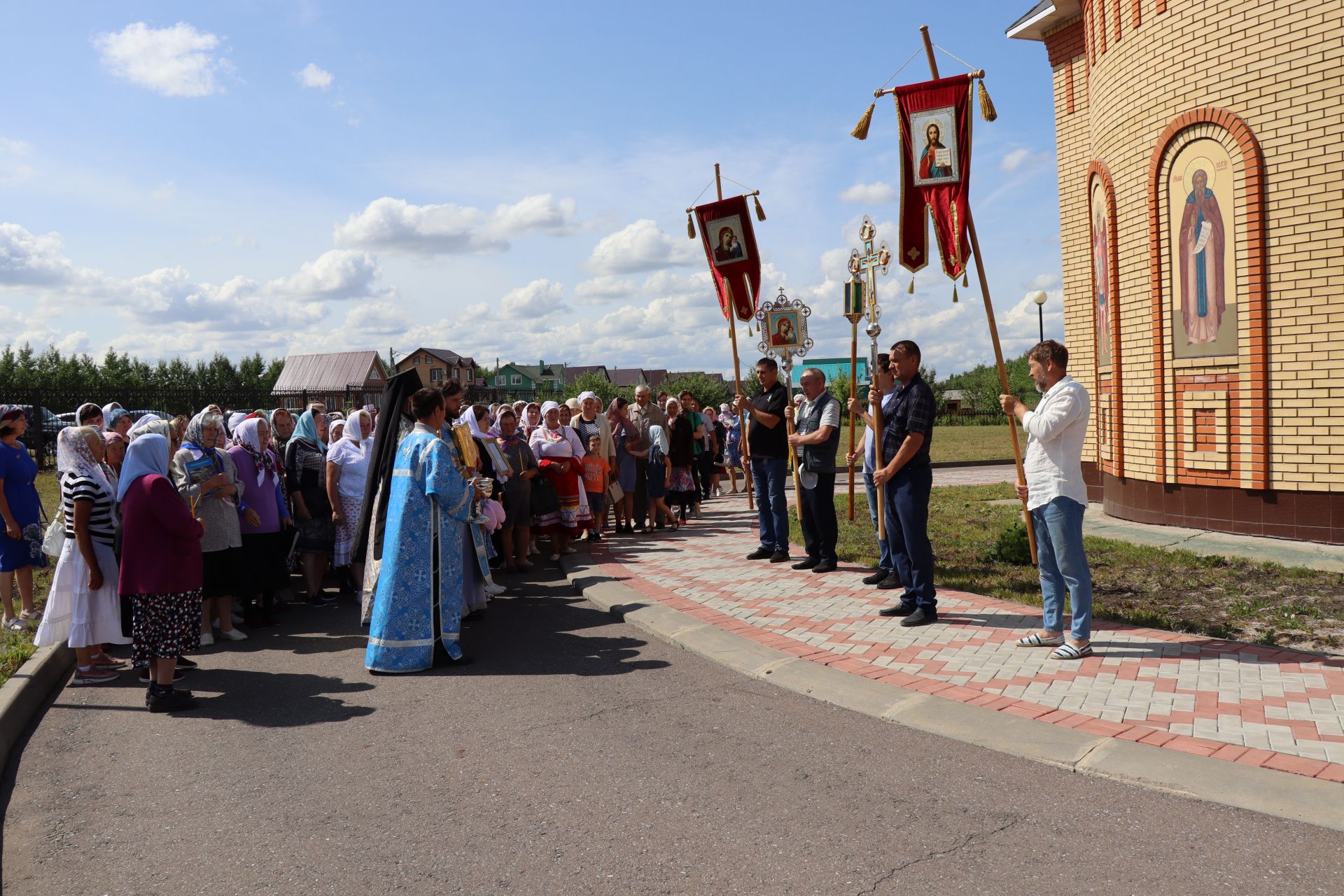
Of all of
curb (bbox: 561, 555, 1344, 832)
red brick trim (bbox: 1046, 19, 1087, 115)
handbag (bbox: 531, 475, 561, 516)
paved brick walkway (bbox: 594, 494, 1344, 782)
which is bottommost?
curb (bbox: 561, 555, 1344, 832)

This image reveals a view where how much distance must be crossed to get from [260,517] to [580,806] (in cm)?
548

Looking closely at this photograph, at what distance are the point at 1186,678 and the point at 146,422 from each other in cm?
660

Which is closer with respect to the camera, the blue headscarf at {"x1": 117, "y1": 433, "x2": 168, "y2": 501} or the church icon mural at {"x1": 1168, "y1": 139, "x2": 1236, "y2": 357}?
the blue headscarf at {"x1": 117, "y1": 433, "x2": 168, "y2": 501}

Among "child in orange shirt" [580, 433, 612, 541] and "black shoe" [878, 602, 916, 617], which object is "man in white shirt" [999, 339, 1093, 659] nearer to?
"black shoe" [878, 602, 916, 617]

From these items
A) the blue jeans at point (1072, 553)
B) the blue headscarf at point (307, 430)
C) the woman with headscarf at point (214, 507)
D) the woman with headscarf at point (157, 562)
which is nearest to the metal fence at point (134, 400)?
the blue headscarf at point (307, 430)

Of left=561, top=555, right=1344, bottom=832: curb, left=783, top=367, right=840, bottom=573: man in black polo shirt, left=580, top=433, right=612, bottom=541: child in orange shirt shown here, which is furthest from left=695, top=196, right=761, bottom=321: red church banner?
left=561, top=555, right=1344, bottom=832: curb

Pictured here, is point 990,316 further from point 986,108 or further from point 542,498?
point 542,498

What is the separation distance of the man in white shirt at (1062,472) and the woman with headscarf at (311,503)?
647 cm

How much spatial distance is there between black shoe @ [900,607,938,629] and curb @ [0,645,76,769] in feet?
18.7

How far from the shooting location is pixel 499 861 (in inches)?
151

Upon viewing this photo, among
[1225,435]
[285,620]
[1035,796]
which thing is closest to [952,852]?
[1035,796]

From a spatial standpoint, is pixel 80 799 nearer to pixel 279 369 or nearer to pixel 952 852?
pixel 952 852

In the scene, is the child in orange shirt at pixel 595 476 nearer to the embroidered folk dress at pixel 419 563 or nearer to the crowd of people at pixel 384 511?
the crowd of people at pixel 384 511

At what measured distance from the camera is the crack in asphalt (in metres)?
3.53
